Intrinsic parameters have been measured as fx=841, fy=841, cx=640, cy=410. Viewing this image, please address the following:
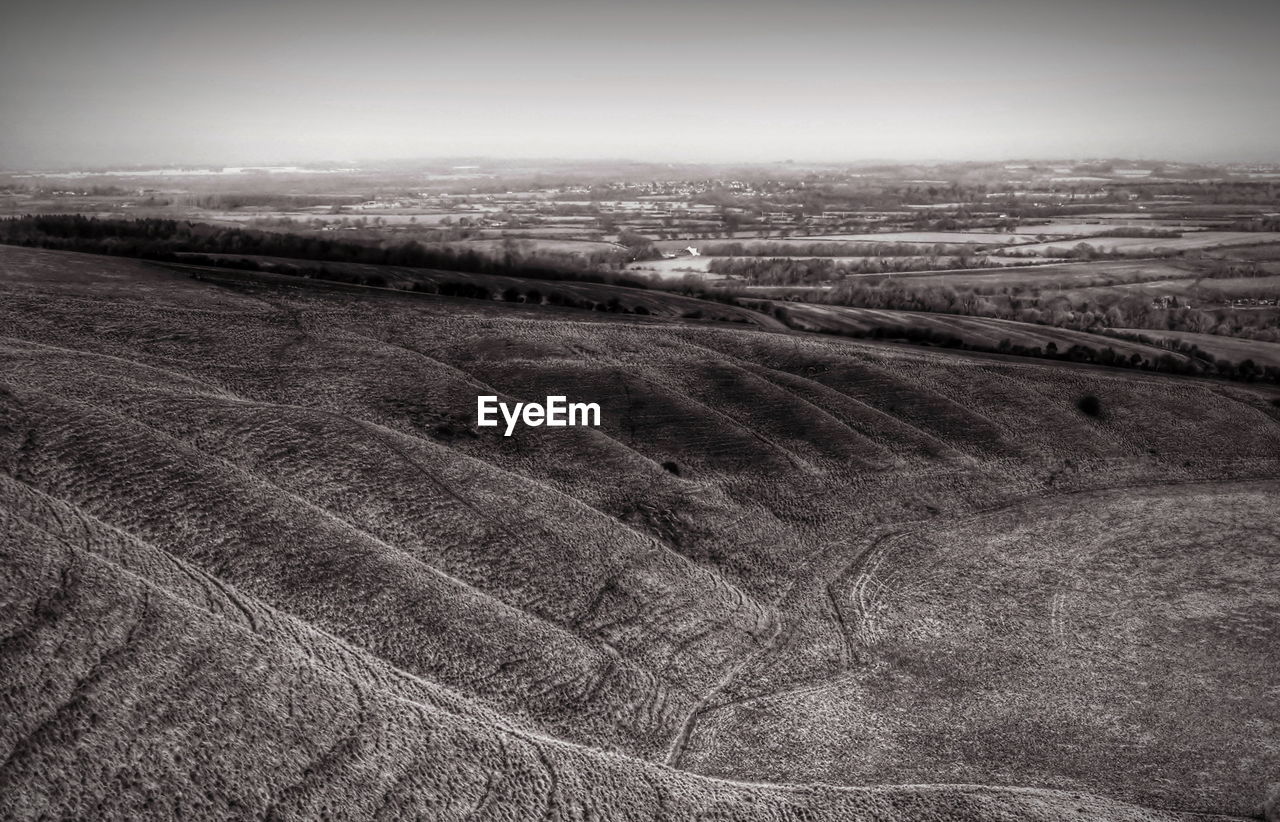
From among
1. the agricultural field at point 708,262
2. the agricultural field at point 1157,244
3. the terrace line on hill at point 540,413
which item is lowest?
the terrace line on hill at point 540,413

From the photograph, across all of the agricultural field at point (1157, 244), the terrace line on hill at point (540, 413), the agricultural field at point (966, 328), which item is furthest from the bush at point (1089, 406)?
the agricultural field at point (1157, 244)

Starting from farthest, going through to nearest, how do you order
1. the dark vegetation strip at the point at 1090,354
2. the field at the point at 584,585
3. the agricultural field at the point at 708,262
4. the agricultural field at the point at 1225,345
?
1. the agricultural field at the point at 708,262
2. the agricultural field at the point at 1225,345
3. the dark vegetation strip at the point at 1090,354
4. the field at the point at 584,585

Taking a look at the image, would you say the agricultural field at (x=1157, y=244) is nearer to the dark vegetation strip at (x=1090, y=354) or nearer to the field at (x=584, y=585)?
the dark vegetation strip at (x=1090, y=354)

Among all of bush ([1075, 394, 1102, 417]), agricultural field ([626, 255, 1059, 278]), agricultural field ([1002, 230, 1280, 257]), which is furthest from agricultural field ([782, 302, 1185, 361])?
agricultural field ([1002, 230, 1280, 257])

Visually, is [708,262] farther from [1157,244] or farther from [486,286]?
[1157,244]

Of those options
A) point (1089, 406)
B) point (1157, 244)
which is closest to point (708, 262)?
point (1089, 406)

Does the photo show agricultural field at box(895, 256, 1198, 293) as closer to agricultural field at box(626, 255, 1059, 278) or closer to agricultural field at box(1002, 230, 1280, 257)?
agricultural field at box(626, 255, 1059, 278)

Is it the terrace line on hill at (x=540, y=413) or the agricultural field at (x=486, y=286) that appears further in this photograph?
the agricultural field at (x=486, y=286)
